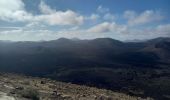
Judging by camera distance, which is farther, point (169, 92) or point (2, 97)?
point (169, 92)

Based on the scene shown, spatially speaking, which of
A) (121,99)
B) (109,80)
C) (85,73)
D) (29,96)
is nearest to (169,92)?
(109,80)

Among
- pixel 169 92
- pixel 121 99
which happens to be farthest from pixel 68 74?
pixel 121 99

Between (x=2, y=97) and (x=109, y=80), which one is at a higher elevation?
(x=2, y=97)

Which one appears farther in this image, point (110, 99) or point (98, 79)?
point (98, 79)

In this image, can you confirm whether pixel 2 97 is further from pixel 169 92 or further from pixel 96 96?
pixel 169 92

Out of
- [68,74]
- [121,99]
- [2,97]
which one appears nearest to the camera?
[2,97]

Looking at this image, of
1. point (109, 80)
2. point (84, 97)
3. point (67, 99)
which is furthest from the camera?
point (109, 80)

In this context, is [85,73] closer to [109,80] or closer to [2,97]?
[109,80]

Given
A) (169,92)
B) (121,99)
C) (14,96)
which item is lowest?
(169,92)

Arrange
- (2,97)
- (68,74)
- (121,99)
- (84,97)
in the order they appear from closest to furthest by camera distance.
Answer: (2,97) → (84,97) → (121,99) → (68,74)
